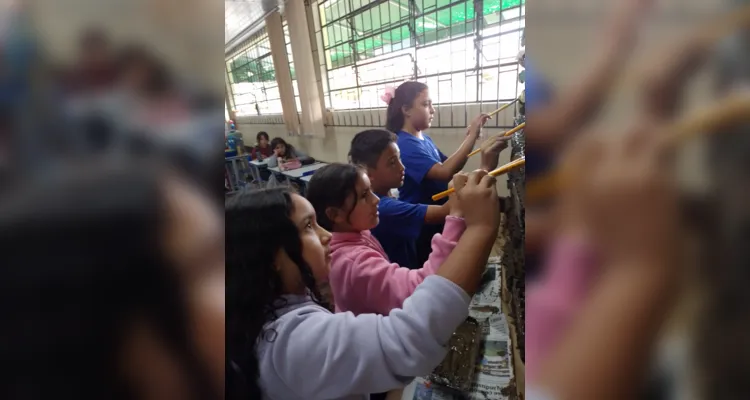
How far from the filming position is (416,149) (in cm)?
69

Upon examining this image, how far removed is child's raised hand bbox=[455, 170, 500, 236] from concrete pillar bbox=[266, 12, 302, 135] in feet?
1.04

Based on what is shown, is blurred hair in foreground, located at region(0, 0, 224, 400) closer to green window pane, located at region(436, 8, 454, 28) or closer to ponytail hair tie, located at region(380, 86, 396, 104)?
ponytail hair tie, located at region(380, 86, 396, 104)

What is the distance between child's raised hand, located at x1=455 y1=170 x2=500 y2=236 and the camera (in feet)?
1.13

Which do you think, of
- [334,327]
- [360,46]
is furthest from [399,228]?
[360,46]

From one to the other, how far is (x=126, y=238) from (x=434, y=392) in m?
0.57

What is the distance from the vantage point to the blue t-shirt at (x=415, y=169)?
67cm

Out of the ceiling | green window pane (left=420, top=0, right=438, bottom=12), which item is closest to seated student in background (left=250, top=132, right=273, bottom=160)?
the ceiling

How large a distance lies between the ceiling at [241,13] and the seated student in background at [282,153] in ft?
0.65

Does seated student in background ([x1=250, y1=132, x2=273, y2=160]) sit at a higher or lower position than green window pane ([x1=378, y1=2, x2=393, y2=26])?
lower

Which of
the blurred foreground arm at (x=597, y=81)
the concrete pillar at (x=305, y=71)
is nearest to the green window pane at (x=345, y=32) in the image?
the concrete pillar at (x=305, y=71)

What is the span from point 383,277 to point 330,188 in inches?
6.8

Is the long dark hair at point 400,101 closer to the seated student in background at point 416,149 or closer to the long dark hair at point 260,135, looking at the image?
the seated student in background at point 416,149

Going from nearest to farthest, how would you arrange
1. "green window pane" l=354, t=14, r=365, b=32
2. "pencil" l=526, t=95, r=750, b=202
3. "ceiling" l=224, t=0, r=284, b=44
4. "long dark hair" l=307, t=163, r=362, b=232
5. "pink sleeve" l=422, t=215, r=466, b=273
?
"pencil" l=526, t=95, r=750, b=202, "ceiling" l=224, t=0, r=284, b=44, "pink sleeve" l=422, t=215, r=466, b=273, "long dark hair" l=307, t=163, r=362, b=232, "green window pane" l=354, t=14, r=365, b=32

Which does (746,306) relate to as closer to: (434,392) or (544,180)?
(544,180)
